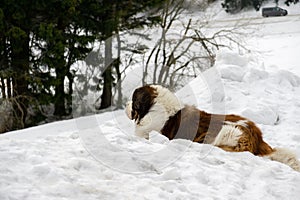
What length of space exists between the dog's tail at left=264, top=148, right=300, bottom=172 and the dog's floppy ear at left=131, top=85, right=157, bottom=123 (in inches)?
67.2

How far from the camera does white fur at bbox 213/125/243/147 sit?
190 inches

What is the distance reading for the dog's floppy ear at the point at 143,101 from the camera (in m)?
5.26

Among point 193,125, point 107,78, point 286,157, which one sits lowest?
point 286,157

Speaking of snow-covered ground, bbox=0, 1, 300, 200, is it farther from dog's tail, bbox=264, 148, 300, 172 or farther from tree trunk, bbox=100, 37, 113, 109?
tree trunk, bbox=100, 37, 113, 109

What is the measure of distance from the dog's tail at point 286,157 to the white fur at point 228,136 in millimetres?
466

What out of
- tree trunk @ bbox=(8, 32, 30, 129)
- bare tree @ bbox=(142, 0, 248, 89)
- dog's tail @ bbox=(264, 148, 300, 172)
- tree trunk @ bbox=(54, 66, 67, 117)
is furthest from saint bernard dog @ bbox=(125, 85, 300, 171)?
bare tree @ bbox=(142, 0, 248, 89)

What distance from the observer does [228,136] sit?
192 inches

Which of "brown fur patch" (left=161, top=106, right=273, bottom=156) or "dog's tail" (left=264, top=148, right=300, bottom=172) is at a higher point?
"brown fur patch" (left=161, top=106, right=273, bottom=156)

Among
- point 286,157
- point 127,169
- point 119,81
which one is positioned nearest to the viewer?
point 127,169

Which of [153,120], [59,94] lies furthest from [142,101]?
[59,94]

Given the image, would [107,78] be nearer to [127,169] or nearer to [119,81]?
[119,81]

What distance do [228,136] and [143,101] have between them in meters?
1.25

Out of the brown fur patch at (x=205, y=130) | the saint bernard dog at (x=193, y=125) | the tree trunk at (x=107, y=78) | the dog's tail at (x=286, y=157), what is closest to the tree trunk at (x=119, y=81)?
the tree trunk at (x=107, y=78)

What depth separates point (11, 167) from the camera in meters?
3.33
